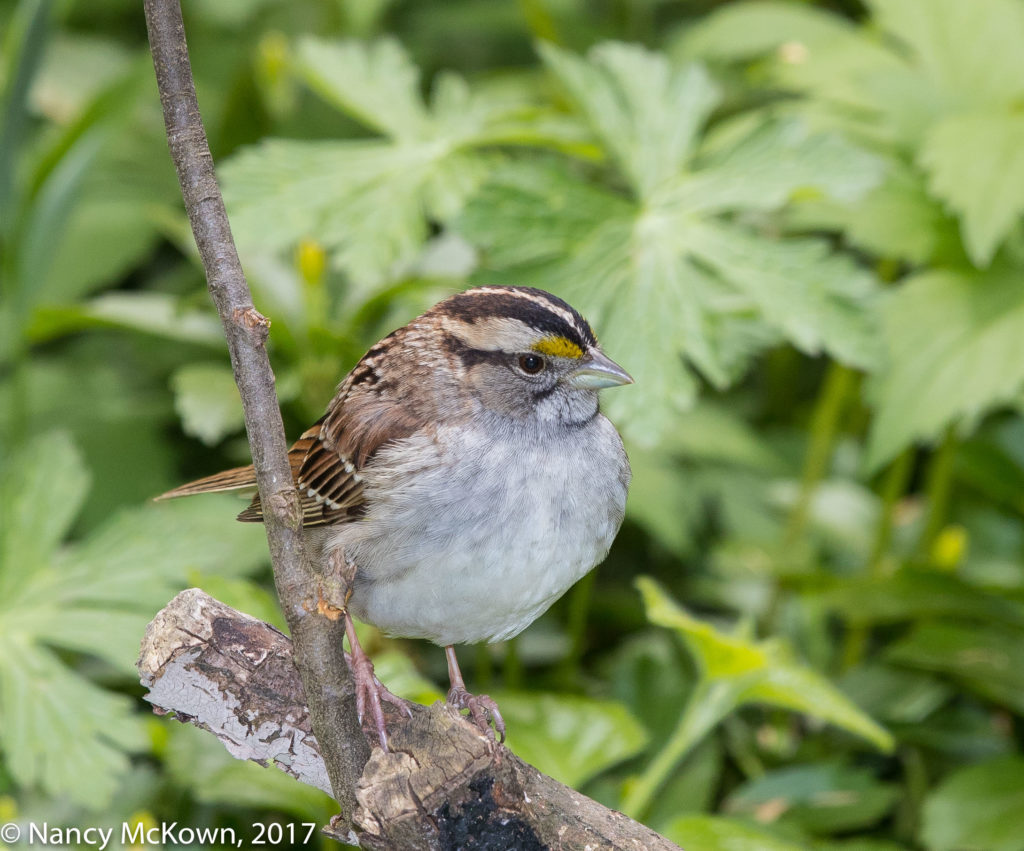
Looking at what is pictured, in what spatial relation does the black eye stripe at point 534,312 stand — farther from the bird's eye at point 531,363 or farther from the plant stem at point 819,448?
the plant stem at point 819,448

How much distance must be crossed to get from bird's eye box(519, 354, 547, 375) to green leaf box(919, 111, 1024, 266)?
1.29 metres

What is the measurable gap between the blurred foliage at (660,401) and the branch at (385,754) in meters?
0.73

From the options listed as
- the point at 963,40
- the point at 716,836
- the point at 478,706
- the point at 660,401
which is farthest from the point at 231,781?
the point at 963,40

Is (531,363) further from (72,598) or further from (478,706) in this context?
(72,598)

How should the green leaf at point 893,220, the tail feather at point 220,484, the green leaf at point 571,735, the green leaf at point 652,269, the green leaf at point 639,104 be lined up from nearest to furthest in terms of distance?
the tail feather at point 220,484
the green leaf at point 652,269
the green leaf at point 571,735
the green leaf at point 639,104
the green leaf at point 893,220

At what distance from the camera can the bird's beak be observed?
2260mm

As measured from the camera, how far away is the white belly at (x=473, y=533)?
2070 millimetres

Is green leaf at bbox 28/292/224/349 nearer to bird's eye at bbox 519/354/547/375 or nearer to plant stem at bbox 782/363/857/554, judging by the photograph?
bird's eye at bbox 519/354/547/375

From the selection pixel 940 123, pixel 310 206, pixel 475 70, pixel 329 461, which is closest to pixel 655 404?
pixel 329 461

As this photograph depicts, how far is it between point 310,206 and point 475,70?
315 cm

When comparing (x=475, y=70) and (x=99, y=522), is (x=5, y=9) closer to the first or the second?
(x=475, y=70)

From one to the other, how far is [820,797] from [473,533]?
1.91 metres

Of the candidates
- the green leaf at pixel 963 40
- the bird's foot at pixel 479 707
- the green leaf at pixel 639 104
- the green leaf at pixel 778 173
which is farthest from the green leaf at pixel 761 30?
the bird's foot at pixel 479 707

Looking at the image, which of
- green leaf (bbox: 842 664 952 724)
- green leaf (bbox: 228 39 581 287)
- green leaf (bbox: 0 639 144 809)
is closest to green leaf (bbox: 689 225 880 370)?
green leaf (bbox: 228 39 581 287)
